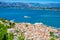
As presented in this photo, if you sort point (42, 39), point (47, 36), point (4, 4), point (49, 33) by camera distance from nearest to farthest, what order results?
point (42, 39) → point (47, 36) → point (49, 33) → point (4, 4)

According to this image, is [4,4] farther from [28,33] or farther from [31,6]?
[28,33]

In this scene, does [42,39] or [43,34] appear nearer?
[42,39]

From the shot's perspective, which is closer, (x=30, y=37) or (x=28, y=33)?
(x=30, y=37)

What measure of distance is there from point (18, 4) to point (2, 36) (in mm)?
112837

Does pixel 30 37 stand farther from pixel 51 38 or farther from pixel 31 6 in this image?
pixel 31 6

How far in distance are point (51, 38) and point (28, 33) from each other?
764 millimetres

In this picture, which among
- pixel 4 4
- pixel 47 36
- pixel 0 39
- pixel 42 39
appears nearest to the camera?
pixel 0 39

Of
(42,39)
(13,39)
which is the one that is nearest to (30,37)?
(42,39)

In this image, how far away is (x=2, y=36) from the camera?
28.0ft

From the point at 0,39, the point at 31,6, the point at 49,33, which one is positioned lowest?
the point at 31,6

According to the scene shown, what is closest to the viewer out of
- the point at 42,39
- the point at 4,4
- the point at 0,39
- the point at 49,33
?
the point at 0,39

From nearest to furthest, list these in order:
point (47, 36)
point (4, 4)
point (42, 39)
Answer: point (42, 39) → point (47, 36) → point (4, 4)

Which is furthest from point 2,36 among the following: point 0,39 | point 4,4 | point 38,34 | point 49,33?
point 4,4

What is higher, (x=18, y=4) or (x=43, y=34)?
(x=43, y=34)
